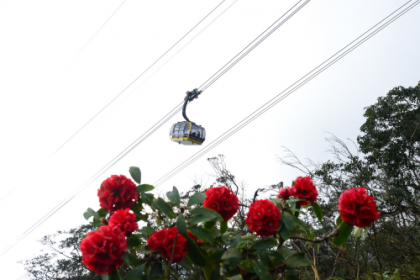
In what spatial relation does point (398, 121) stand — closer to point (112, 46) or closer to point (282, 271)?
point (112, 46)

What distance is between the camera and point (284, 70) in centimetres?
1125

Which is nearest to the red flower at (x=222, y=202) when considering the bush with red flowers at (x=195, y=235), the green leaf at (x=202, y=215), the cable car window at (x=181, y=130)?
the bush with red flowers at (x=195, y=235)

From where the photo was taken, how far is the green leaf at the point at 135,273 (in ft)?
3.06

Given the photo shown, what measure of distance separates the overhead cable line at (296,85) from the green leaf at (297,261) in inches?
270

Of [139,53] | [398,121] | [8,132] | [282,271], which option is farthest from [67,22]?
[398,121]

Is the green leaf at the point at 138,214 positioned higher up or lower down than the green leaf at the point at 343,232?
higher up

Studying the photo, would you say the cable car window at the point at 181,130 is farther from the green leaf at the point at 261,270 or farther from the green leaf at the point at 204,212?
the green leaf at the point at 261,270

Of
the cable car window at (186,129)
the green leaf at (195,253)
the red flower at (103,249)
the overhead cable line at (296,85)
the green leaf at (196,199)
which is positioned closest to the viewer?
the red flower at (103,249)

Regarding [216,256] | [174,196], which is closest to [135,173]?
[174,196]

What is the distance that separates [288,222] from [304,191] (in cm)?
22

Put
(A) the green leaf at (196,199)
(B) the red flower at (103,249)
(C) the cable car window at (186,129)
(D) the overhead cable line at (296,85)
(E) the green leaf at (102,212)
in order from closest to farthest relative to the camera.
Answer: (B) the red flower at (103,249) → (A) the green leaf at (196,199) → (E) the green leaf at (102,212) → (D) the overhead cable line at (296,85) → (C) the cable car window at (186,129)

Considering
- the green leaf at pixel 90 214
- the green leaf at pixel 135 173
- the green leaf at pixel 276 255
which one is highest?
the green leaf at pixel 135 173

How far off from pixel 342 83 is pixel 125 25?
6849 mm

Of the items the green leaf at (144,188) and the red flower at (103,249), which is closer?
the red flower at (103,249)
